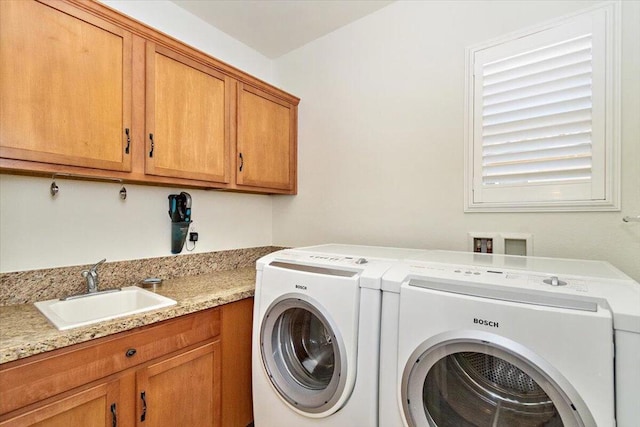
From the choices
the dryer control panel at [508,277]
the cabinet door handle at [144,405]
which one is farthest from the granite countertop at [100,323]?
the dryer control panel at [508,277]

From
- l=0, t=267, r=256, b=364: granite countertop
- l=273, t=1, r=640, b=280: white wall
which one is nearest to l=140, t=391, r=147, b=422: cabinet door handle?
l=0, t=267, r=256, b=364: granite countertop

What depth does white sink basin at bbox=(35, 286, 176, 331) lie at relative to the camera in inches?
51.7

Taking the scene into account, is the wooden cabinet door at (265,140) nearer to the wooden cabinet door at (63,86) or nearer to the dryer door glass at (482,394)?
the wooden cabinet door at (63,86)

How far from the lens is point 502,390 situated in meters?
0.96

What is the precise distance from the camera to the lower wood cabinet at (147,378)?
3.21ft

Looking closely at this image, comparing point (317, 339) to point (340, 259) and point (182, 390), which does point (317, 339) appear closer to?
point (340, 259)

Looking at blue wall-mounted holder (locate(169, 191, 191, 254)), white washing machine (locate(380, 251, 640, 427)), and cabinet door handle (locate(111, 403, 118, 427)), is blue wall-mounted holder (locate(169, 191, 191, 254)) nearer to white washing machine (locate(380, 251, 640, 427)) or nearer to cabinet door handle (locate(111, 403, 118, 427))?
cabinet door handle (locate(111, 403, 118, 427))

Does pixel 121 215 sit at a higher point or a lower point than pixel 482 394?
higher

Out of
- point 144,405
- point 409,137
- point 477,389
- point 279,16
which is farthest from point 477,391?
point 279,16

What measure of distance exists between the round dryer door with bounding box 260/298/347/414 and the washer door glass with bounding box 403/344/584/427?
43 centimetres

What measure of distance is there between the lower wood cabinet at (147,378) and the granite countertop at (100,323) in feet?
0.12

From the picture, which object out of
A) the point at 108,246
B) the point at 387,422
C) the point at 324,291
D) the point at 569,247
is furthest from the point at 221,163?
the point at 569,247

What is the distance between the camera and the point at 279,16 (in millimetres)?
2061

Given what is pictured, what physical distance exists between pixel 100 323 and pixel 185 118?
3.60ft
